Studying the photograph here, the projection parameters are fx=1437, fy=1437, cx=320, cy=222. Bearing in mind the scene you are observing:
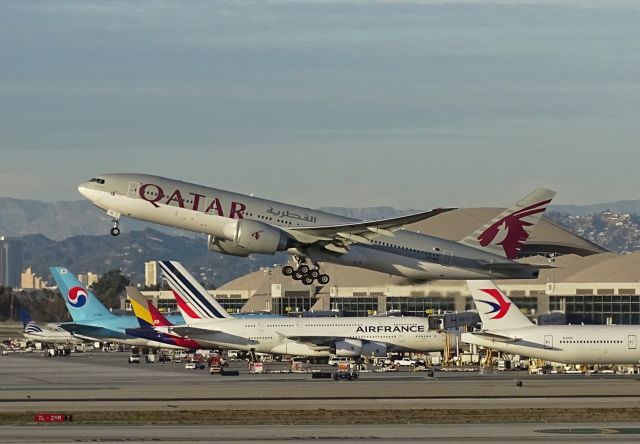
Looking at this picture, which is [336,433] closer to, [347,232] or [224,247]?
[347,232]

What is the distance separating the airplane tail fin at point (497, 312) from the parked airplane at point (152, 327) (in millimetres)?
28333

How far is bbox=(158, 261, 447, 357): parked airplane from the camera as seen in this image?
123 m

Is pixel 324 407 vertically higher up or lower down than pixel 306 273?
lower down

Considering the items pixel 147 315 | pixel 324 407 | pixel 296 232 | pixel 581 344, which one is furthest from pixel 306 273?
pixel 147 315

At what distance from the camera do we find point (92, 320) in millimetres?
149625

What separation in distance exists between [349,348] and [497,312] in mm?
17814

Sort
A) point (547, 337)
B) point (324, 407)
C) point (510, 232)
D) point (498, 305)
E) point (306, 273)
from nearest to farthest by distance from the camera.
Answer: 1. point (324, 407)
2. point (306, 273)
3. point (510, 232)
4. point (547, 337)
5. point (498, 305)

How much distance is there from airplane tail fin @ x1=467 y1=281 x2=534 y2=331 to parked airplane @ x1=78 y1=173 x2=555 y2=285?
20711 mm

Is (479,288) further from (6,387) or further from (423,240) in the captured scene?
(6,387)

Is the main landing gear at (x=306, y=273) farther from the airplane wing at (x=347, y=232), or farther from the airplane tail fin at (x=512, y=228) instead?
the airplane tail fin at (x=512, y=228)

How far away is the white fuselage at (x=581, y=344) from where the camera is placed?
103125mm

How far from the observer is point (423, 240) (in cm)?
8462

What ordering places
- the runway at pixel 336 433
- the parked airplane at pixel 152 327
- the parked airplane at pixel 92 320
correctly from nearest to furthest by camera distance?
the runway at pixel 336 433
the parked airplane at pixel 152 327
the parked airplane at pixel 92 320

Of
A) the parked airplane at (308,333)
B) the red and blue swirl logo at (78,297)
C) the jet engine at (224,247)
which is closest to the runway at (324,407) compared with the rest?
the jet engine at (224,247)
